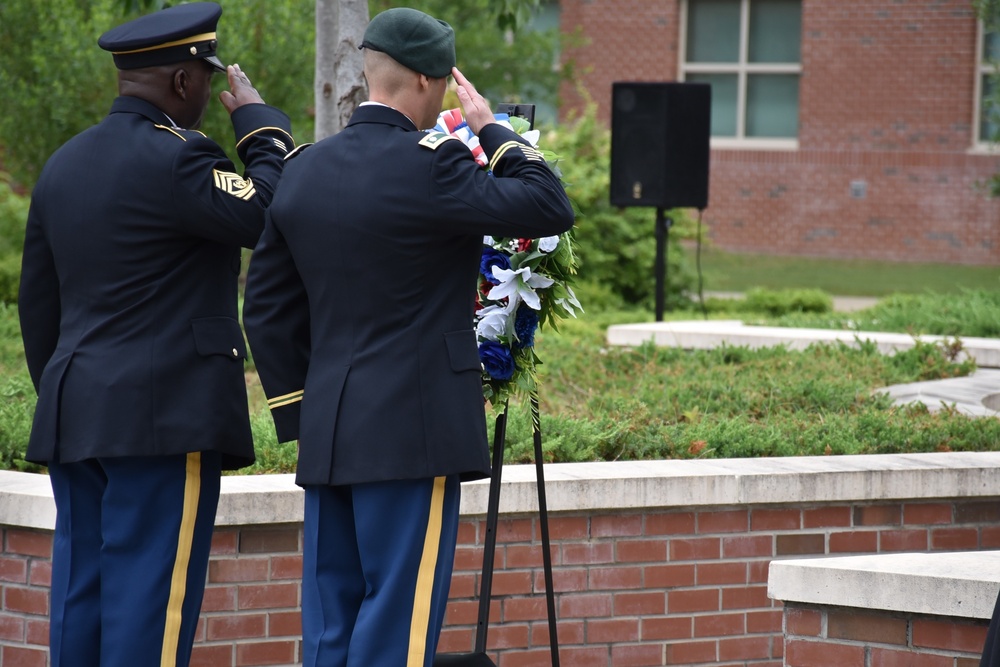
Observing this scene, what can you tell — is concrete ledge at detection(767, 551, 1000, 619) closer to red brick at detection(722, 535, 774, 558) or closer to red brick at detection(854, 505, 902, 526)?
red brick at detection(722, 535, 774, 558)

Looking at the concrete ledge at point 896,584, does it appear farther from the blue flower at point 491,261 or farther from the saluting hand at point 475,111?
the saluting hand at point 475,111

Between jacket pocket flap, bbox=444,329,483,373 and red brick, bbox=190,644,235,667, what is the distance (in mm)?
1465

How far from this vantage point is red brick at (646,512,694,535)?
14.0 ft

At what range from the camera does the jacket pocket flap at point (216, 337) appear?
130 inches

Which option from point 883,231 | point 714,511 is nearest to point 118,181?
point 714,511

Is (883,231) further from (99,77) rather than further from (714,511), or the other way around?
(714,511)

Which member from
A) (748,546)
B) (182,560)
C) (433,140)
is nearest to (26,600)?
(182,560)

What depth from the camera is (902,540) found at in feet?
14.7

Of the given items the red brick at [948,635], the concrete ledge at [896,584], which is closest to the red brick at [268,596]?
the concrete ledge at [896,584]

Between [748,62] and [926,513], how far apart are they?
14951 mm

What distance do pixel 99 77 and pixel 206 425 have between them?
299 inches

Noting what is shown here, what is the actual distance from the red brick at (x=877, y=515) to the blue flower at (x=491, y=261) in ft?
5.48

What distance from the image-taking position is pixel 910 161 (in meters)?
17.4

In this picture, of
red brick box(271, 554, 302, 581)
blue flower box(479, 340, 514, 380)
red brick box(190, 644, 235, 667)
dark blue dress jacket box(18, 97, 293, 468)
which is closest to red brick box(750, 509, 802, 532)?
blue flower box(479, 340, 514, 380)
